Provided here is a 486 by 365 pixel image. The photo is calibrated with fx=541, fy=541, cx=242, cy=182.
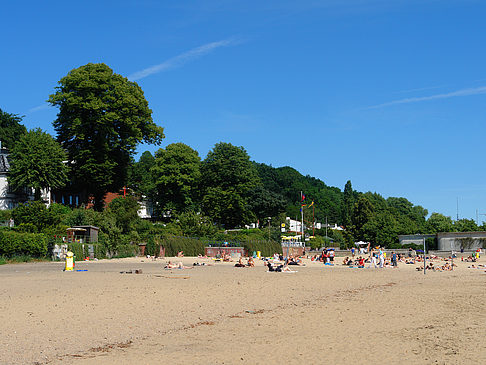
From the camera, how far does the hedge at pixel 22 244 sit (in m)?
40.8

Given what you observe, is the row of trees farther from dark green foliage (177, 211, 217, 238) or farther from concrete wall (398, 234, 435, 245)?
concrete wall (398, 234, 435, 245)

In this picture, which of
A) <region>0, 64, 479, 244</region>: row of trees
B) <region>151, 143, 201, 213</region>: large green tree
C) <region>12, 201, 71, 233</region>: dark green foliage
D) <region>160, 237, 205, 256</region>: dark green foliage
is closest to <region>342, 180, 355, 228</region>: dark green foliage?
<region>0, 64, 479, 244</region>: row of trees

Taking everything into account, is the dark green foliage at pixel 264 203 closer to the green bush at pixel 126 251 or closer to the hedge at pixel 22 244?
the green bush at pixel 126 251

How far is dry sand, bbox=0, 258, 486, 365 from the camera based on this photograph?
950 cm

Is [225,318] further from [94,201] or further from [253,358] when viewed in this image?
[94,201]

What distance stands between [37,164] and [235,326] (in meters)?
55.4

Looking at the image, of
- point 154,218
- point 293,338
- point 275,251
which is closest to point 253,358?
point 293,338

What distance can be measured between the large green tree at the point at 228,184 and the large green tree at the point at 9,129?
29.4 metres

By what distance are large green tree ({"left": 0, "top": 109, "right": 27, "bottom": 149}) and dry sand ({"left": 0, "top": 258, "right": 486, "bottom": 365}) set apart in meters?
63.9

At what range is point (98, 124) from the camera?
214 feet

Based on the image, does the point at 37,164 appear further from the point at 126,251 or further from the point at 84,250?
the point at 84,250

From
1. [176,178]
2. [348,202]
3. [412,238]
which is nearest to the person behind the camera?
[176,178]

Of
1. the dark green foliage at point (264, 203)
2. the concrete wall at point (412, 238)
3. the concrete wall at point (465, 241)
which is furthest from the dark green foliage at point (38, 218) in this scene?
the concrete wall at point (412, 238)

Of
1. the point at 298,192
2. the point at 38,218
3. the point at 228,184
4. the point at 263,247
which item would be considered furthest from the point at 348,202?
the point at 38,218
